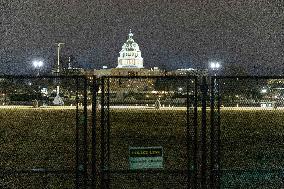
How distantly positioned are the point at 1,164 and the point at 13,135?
6898mm

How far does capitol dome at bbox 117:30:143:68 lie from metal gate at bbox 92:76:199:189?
162 metres

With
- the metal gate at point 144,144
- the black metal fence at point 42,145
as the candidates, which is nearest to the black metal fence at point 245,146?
the metal gate at point 144,144

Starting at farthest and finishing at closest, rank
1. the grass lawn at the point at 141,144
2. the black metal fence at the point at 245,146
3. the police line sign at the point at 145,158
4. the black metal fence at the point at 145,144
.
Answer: the grass lawn at the point at 141,144
the black metal fence at the point at 245,146
the black metal fence at the point at 145,144
the police line sign at the point at 145,158

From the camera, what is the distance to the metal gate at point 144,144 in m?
8.44

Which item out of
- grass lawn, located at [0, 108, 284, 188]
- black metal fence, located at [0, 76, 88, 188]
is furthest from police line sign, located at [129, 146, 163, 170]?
grass lawn, located at [0, 108, 284, 188]

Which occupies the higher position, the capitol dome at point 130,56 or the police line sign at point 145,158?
the capitol dome at point 130,56

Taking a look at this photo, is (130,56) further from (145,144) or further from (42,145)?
(42,145)

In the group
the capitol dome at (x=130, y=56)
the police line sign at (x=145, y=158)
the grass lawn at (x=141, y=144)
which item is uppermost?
the capitol dome at (x=130, y=56)

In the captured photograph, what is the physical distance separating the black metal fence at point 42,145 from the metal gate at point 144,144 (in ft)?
1.26

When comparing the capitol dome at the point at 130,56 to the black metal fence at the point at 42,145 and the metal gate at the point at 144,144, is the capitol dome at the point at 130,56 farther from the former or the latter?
the metal gate at the point at 144,144

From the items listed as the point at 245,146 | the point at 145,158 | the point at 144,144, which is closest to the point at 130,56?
the point at 144,144

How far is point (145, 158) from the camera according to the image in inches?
332

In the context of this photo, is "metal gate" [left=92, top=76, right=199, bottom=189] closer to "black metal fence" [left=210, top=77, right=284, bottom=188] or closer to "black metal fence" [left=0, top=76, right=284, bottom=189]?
"black metal fence" [left=0, top=76, right=284, bottom=189]

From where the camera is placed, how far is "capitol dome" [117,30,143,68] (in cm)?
18338
